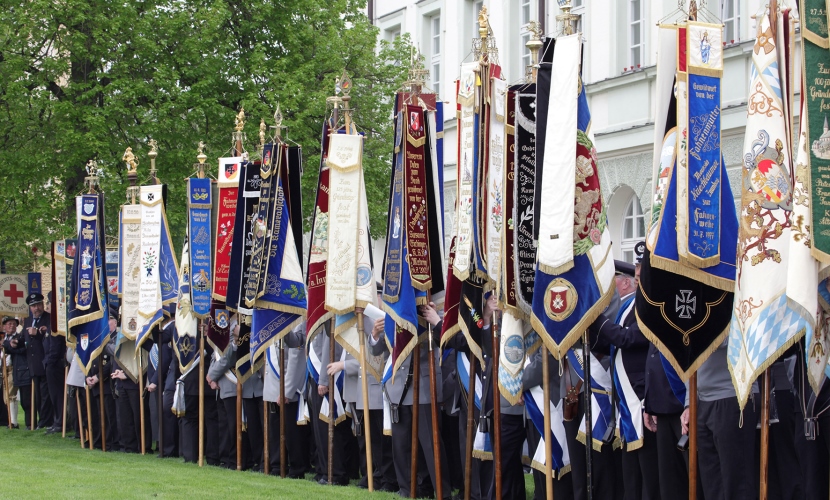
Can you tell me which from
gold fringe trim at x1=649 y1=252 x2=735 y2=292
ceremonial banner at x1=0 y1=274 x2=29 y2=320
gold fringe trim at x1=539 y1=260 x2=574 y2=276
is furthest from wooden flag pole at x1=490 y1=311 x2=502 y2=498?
ceremonial banner at x1=0 y1=274 x2=29 y2=320

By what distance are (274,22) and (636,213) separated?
25.7 feet

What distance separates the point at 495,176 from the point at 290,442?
4.38 metres

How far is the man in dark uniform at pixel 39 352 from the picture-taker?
19188mm

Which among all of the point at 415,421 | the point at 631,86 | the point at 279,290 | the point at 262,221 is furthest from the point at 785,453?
the point at 631,86

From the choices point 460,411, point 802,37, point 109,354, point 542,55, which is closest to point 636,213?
point 109,354

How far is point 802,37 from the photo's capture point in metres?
6.32

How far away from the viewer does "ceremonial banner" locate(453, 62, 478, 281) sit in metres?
9.52

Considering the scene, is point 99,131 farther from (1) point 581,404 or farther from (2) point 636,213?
(1) point 581,404

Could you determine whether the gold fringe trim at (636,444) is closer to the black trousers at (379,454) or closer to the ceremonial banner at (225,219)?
the black trousers at (379,454)

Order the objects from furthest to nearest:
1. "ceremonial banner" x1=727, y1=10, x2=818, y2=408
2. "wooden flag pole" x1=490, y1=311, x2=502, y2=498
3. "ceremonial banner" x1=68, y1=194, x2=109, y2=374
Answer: "ceremonial banner" x1=68, y1=194, x2=109, y2=374
"wooden flag pole" x1=490, y1=311, x2=502, y2=498
"ceremonial banner" x1=727, y1=10, x2=818, y2=408

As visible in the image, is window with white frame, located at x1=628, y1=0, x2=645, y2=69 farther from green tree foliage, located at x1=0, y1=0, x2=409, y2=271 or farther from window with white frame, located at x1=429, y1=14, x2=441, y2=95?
window with white frame, located at x1=429, y1=14, x2=441, y2=95

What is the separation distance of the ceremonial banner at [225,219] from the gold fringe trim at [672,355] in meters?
6.63

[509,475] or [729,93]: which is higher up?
[729,93]

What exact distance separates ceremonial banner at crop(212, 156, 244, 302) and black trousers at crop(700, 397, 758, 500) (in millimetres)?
6890
